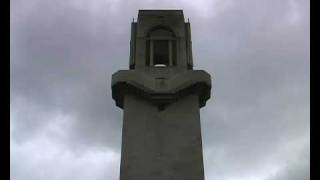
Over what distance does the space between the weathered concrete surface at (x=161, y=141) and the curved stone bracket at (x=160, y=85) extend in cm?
38

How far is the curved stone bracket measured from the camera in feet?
106

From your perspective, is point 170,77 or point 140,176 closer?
point 140,176

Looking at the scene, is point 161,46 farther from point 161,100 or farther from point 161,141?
point 161,141

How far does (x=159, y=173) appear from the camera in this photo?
30391 millimetres

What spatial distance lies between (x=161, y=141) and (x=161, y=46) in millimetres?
6546

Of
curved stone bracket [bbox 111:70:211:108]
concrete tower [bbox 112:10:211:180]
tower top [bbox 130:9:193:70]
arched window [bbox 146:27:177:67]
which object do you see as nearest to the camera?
concrete tower [bbox 112:10:211:180]

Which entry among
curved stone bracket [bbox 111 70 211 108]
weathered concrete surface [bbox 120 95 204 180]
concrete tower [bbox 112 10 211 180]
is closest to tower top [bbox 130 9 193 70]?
concrete tower [bbox 112 10 211 180]

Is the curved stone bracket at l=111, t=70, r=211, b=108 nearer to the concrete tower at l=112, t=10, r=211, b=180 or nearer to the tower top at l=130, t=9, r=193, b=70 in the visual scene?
the concrete tower at l=112, t=10, r=211, b=180

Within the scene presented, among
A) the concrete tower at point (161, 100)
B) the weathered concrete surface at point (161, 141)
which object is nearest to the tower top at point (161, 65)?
the concrete tower at point (161, 100)

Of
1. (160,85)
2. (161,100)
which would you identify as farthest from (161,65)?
(161,100)

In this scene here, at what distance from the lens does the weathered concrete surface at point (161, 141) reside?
30.4 meters
